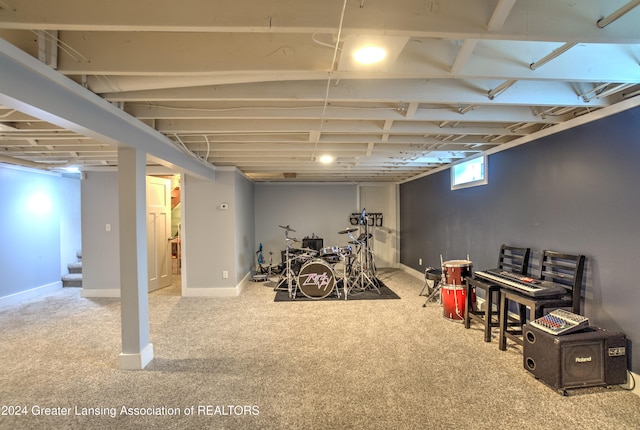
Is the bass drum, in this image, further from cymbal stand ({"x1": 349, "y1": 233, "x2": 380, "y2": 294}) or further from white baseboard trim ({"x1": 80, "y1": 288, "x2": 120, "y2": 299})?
white baseboard trim ({"x1": 80, "y1": 288, "x2": 120, "y2": 299})

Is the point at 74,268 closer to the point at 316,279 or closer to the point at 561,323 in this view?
the point at 316,279

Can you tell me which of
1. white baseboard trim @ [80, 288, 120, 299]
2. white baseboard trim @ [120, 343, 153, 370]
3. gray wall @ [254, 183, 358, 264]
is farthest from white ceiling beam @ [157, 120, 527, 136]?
gray wall @ [254, 183, 358, 264]

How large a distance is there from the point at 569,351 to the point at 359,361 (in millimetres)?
1574

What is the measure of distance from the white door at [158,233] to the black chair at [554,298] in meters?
5.28

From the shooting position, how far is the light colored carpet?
1942 millimetres

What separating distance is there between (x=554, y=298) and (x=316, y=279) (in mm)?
2950

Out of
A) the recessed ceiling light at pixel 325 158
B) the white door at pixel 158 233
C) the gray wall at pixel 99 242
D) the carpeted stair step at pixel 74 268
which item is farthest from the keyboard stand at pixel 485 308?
the carpeted stair step at pixel 74 268

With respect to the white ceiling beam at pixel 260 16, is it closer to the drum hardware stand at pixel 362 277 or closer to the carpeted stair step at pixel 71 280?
the drum hardware stand at pixel 362 277

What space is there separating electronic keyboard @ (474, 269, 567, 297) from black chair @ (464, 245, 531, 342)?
0.09 meters

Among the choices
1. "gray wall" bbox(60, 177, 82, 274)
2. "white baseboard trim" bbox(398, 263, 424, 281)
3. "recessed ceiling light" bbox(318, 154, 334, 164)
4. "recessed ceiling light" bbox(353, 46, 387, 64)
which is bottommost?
"white baseboard trim" bbox(398, 263, 424, 281)

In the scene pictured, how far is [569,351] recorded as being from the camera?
2184 mm

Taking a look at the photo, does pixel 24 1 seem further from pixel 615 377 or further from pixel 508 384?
pixel 615 377

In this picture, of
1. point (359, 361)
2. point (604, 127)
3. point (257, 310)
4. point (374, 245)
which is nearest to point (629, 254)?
point (604, 127)

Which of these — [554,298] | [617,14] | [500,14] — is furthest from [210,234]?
[617,14]
